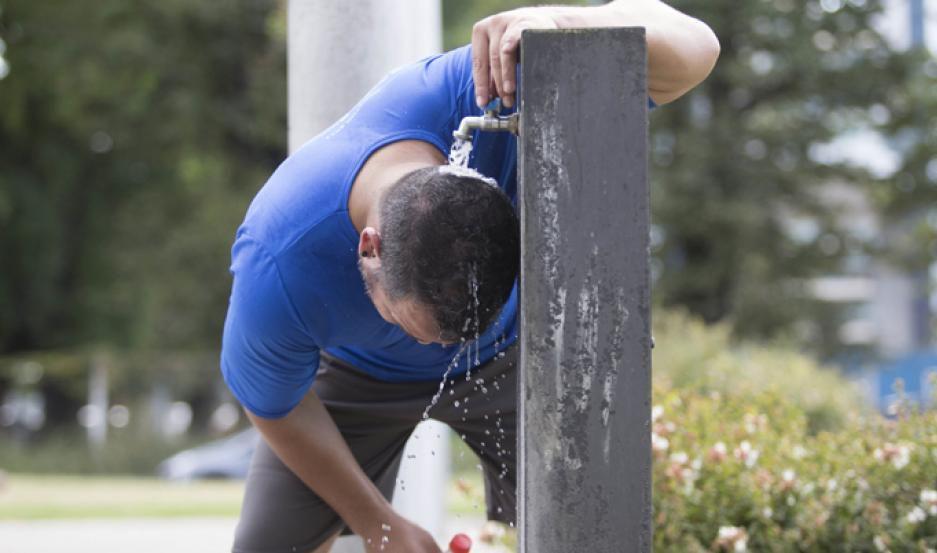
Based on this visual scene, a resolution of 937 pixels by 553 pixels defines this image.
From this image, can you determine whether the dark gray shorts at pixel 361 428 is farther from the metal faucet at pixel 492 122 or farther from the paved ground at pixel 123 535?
the paved ground at pixel 123 535

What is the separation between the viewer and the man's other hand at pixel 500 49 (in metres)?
2.16

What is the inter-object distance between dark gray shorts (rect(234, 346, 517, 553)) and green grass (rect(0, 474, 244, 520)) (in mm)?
6516

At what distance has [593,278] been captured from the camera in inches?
77.6

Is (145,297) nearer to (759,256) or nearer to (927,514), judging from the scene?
(759,256)

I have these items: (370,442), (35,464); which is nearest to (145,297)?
(35,464)

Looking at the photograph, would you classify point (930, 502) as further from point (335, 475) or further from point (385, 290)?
point (385, 290)

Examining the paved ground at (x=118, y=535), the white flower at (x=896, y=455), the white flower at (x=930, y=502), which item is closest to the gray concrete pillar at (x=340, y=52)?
the white flower at (x=896, y=455)

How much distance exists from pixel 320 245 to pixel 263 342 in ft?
0.92

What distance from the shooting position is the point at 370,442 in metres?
3.28

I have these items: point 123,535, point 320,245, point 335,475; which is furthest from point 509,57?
point 123,535

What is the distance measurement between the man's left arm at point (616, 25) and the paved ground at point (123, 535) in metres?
4.62

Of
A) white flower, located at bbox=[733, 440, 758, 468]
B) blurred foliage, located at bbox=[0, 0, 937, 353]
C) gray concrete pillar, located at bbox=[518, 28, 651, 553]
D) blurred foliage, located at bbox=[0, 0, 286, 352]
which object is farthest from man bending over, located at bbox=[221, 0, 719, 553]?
blurred foliage, located at bbox=[0, 0, 286, 352]

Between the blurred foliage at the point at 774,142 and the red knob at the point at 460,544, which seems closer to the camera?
the red knob at the point at 460,544

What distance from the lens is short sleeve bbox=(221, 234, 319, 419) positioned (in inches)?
97.0
